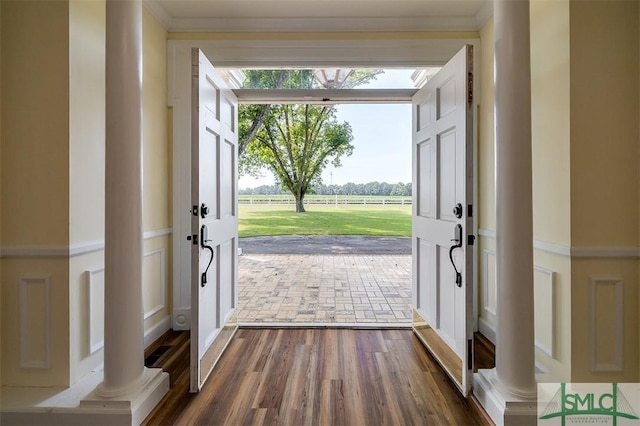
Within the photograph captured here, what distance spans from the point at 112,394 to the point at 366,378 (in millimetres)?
1479

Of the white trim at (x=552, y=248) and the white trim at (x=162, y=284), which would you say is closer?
the white trim at (x=552, y=248)

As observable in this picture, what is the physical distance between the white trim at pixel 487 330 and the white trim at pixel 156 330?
2.78m

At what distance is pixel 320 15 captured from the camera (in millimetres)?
2812

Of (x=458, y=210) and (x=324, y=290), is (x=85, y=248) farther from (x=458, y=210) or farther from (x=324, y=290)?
(x=324, y=290)

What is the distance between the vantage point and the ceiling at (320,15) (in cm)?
268

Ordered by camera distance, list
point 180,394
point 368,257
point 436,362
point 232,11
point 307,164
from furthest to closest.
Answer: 1. point 307,164
2. point 368,257
3. point 232,11
4. point 436,362
5. point 180,394

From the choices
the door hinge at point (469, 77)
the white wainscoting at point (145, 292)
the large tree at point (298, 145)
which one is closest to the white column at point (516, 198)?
the door hinge at point (469, 77)

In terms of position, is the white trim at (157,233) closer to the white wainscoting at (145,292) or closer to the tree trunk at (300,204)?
the white wainscoting at (145,292)
